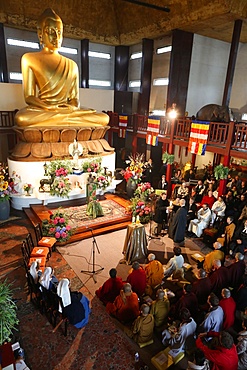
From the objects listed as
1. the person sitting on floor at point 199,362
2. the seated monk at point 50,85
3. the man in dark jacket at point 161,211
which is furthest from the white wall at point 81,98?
the person sitting on floor at point 199,362

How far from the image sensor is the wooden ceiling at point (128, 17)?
1174 cm

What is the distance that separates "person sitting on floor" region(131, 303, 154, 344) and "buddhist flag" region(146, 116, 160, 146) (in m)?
8.51

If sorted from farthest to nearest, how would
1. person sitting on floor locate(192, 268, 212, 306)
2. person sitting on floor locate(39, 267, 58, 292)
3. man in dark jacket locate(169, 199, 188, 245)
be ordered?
man in dark jacket locate(169, 199, 188, 245) < person sitting on floor locate(192, 268, 212, 306) < person sitting on floor locate(39, 267, 58, 292)

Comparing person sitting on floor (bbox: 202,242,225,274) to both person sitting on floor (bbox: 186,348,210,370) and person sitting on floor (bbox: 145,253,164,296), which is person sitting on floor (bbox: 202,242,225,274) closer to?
person sitting on floor (bbox: 145,253,164,296)

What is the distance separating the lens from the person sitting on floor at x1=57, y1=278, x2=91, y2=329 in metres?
4.45

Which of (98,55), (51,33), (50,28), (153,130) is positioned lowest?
(153,130)

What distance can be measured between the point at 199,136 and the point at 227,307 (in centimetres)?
653

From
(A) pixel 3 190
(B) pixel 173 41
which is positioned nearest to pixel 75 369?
(A) pixel 3 190

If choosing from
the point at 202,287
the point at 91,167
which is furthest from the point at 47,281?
the point at 91,167

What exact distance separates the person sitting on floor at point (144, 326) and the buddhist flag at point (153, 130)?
8.51 m

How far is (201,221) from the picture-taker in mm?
8102

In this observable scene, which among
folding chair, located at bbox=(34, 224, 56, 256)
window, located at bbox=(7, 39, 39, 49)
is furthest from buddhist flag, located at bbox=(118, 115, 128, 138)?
folding chair, located at bbox=(34, 224, 56, 256)

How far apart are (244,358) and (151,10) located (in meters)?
15.2

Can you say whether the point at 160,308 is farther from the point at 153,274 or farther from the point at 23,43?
the point at 23,43
